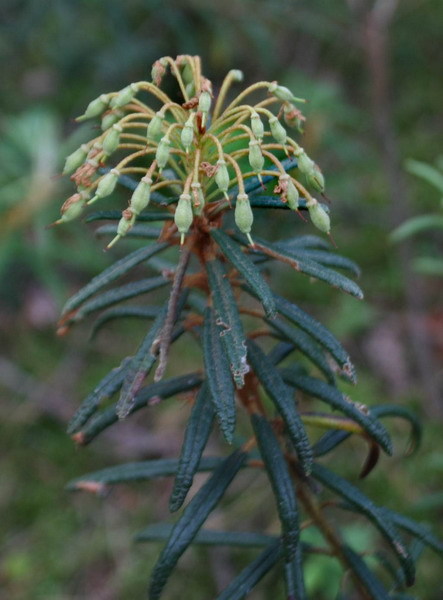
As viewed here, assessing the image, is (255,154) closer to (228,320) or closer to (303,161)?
(303,161)

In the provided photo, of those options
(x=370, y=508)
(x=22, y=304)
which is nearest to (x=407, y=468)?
(x=370, y=508)

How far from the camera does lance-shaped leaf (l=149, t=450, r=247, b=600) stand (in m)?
1.15

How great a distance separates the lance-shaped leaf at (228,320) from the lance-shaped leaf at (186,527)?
0.25m

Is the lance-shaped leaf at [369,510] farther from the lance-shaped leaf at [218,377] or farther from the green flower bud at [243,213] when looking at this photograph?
the green flower bud at [243,213]

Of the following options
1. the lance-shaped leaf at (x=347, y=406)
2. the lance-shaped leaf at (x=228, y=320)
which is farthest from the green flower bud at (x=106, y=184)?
the lance-shaped leaf at (x=347, y=406)

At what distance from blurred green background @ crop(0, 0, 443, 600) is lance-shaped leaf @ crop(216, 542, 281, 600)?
649 millimetres

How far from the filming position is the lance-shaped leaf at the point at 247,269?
3.35ft

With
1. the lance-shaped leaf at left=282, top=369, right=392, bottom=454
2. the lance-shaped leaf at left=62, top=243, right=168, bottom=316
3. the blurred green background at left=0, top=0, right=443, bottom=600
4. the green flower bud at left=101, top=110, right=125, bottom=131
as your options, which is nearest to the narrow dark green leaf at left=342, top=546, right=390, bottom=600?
the lance-shaped leaf at left=282, top=369, right=392, bottom=454

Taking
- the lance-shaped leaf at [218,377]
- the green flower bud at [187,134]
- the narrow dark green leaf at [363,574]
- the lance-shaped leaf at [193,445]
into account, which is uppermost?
the green flower bud at [187,134]

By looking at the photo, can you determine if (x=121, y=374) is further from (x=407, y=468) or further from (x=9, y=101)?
(x=9, y=101)

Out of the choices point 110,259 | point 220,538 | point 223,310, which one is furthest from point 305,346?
point 110,259

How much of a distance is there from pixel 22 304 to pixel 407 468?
176 cm

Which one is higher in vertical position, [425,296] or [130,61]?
[130,61]

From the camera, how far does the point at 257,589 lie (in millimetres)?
2117
